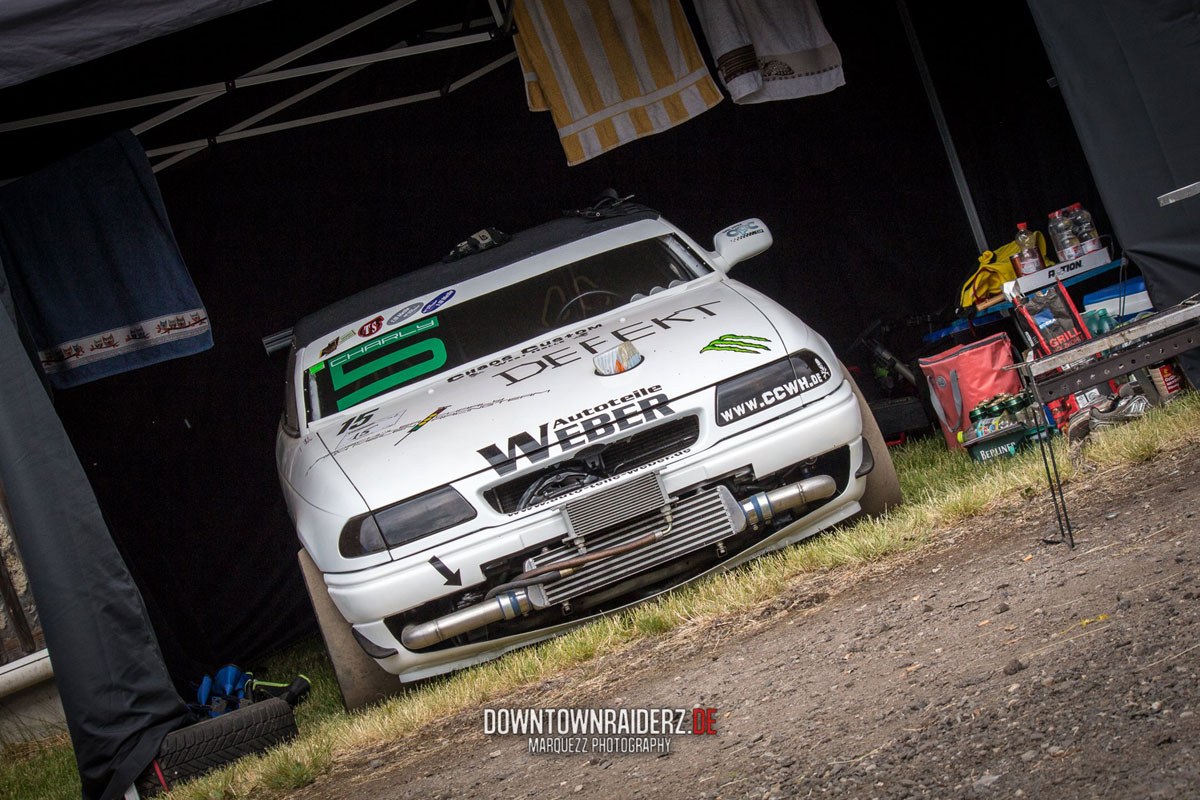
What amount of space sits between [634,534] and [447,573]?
67 centimetres

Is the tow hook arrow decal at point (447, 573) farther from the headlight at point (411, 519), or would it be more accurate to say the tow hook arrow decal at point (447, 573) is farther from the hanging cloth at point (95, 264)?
the hanging cloth at point (95, 264)

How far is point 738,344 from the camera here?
419 cm

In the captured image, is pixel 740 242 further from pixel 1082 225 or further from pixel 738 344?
pixel 1082 225

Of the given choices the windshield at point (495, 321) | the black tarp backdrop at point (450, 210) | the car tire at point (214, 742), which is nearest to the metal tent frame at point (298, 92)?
the black tarp backdrop at point (450, 210)

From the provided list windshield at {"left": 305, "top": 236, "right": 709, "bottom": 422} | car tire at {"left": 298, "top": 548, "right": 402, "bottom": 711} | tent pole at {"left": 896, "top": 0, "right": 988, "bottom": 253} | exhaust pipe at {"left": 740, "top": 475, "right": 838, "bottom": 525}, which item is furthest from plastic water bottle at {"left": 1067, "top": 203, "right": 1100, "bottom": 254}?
car tire at {"left": 298, "top": 548, "right": 402, "bottom": 711}

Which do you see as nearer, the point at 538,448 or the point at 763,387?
the point at 538,448

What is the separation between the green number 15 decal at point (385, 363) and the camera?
5.06 meters

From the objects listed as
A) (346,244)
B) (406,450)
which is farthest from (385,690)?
(346,244)

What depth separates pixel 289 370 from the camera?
214 inches

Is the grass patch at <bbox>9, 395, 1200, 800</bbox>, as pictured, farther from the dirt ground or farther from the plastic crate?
the plastic crate

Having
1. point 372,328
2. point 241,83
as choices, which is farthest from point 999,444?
point 241,83

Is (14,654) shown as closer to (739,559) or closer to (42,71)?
(42,71)

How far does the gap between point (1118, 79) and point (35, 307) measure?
5.18 m

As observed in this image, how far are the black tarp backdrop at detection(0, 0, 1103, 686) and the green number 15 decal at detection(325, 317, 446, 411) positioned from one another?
5.96ft
